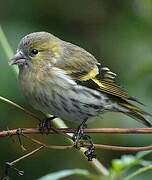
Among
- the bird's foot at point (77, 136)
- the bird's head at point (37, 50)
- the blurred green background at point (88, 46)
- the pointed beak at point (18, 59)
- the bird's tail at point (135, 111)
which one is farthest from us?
the blurred green background at point (88, 46)

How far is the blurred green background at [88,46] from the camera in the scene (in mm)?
4801

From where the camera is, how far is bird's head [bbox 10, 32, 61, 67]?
3850 millimetres

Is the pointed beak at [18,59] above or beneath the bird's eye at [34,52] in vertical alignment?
beneath

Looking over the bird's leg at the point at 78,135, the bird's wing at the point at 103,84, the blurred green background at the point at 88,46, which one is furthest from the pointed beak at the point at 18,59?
the blurred green background at the point at 88,46

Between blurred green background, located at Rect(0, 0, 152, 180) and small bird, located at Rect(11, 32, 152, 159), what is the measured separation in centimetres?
37

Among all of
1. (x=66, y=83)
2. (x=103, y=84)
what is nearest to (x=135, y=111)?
(x=103, y=84)

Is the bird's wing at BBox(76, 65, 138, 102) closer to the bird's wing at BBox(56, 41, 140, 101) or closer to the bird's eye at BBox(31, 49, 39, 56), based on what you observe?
the bird's wing at BBox(56, 41, 140, 101)

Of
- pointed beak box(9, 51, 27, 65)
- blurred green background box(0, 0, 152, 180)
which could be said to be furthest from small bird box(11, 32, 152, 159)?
blurred green background box(0, 0, 152, 180)

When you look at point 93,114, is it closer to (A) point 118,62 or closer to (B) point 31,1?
(A) point 118,62

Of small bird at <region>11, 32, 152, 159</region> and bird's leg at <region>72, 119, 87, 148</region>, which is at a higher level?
small bird at <region>11, 32, 152, 159</region>

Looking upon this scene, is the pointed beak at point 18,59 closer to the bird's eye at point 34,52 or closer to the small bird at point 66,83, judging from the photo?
the small bird at point 66,83

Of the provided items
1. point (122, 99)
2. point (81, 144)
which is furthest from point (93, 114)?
point (81, 144)

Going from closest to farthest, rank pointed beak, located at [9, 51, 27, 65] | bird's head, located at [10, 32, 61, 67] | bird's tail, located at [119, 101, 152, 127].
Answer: pointed beak, located at [9, 51, 27, 65]
bird's head, located at [10, 32, 61, 67]
bird's tail, located at [119, 101, 152, 127]

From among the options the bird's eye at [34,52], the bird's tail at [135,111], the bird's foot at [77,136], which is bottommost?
the bird's foot at [77,136]
